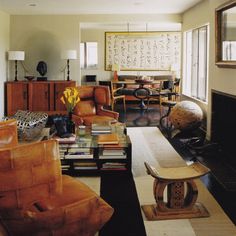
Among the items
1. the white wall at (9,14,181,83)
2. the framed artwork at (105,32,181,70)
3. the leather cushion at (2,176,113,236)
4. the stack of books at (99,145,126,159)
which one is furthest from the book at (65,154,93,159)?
the framed artwork at (105,32,181,70)

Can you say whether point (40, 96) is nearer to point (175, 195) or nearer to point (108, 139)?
point (108, 139)

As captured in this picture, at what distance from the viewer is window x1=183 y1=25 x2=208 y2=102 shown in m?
7.67

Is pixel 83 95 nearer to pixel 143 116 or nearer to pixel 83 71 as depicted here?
pixel 143 116

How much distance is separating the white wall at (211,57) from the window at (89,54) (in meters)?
5.00

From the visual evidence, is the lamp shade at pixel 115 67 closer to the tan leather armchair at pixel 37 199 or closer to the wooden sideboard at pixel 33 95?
the wooden sideboard at pixel 33 95

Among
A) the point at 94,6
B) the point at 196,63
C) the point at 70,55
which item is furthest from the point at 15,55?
the point at 196,63

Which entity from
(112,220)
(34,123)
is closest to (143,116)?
(34,123)

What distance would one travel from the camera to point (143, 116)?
9211mm

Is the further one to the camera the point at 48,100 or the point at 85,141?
the point at 48,100

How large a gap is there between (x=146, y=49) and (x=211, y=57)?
6443 mm

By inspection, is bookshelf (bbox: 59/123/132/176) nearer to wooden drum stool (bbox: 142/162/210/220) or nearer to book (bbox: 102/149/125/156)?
book (bbox: 102/149/125/156)

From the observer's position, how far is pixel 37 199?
216 cm

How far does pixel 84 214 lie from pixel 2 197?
518 millimetres

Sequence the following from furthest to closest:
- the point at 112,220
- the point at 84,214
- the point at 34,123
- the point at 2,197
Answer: the point at 34,123 < the point at 112,220 < the point at 84,214 < the point at 2,197
